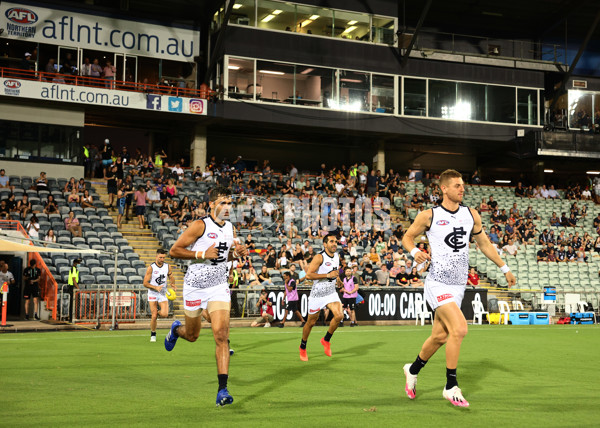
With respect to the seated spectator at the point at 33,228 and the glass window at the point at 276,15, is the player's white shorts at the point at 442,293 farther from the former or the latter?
the glass window at the point at 276,15

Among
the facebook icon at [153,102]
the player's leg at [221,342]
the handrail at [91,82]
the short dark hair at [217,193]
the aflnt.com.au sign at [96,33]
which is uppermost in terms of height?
the aflnt.com.au sign at [96,33]

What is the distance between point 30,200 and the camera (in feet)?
88.9

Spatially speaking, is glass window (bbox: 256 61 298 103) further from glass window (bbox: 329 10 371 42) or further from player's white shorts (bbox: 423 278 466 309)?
player's white shorts (bbox: 423 278 466 309)

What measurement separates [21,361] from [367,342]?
7.96 m

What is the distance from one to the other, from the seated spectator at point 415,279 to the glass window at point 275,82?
14.2m

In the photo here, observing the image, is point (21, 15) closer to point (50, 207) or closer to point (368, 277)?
point (50, 207)

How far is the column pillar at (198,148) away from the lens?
3631 centimetres

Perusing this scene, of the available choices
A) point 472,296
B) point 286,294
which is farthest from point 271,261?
point 472,296

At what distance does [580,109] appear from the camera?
141ft

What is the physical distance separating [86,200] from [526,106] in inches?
1067

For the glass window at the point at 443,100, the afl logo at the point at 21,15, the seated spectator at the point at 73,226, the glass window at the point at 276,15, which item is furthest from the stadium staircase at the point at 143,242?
the glass window at the point at 443,100

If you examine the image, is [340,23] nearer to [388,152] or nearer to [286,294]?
[388,152]

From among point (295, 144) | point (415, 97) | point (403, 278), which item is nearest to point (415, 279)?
point (403, 278)

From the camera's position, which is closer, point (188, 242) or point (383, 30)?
point (188, 242)
